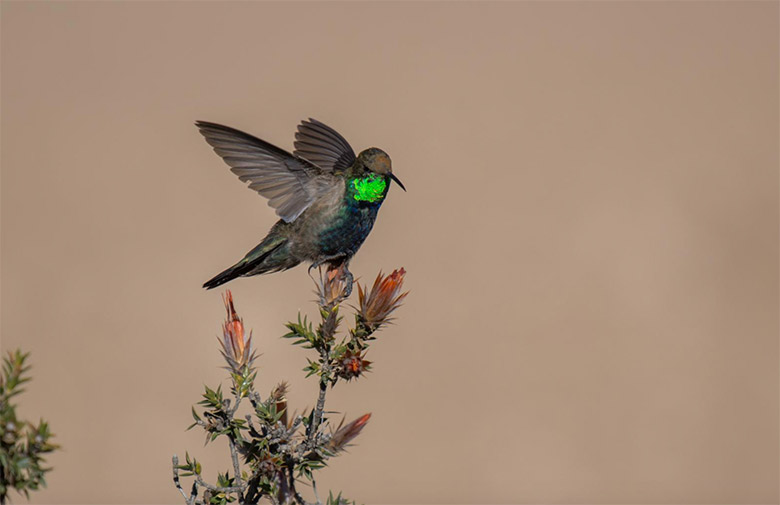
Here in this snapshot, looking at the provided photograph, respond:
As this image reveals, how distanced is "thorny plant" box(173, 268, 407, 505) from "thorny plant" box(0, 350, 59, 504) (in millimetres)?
448

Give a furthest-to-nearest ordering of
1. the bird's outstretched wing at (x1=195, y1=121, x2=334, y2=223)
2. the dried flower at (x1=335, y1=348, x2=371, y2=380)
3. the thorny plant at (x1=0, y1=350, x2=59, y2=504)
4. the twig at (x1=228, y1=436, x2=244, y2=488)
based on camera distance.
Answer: the bird's outstretched wing at (x1=195, y1=121, x2=334, y2=223) → the dried flower at (x1=335, y1=348, x2=371, y2=380) → the twig at (x1=228, y1=436, x2=244, y2=488) → the thorny plant at (x1=0, y1=350, x2=59, y2=504)

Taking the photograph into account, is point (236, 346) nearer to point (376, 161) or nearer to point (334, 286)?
point (334, 286)

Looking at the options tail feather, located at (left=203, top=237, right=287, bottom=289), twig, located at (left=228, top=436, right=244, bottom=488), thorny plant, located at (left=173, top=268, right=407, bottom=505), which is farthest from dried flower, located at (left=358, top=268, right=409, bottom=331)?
tail feather, located at (left=203, top=237, right=287, bottom=289)

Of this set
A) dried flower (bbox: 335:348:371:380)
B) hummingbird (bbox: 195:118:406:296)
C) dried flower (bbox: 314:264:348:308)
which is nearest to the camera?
dried flower (bbox: 335:348:371:380)

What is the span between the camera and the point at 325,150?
420 cm

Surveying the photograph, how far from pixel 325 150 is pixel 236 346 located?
5.88 ft

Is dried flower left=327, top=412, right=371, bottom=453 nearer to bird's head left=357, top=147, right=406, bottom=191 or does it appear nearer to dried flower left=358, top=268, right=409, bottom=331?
dried flower left=358, top=268, right=409, bottom=331

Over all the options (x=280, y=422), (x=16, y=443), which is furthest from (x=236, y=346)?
(x=16, y=443)

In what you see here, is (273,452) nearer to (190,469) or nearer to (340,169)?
(190,469)

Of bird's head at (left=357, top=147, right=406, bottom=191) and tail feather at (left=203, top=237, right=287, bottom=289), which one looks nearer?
bird's head at (left=357, top=147, right=406, bottom=191)

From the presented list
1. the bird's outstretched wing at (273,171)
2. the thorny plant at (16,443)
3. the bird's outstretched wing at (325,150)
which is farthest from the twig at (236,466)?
the bird's outstretched wing at (325,150)

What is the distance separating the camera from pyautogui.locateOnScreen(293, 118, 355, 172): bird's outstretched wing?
411 cm

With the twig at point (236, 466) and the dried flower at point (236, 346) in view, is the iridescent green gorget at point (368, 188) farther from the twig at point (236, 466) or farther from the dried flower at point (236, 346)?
the twig at point (236, 466)

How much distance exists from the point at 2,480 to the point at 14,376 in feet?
0.83
